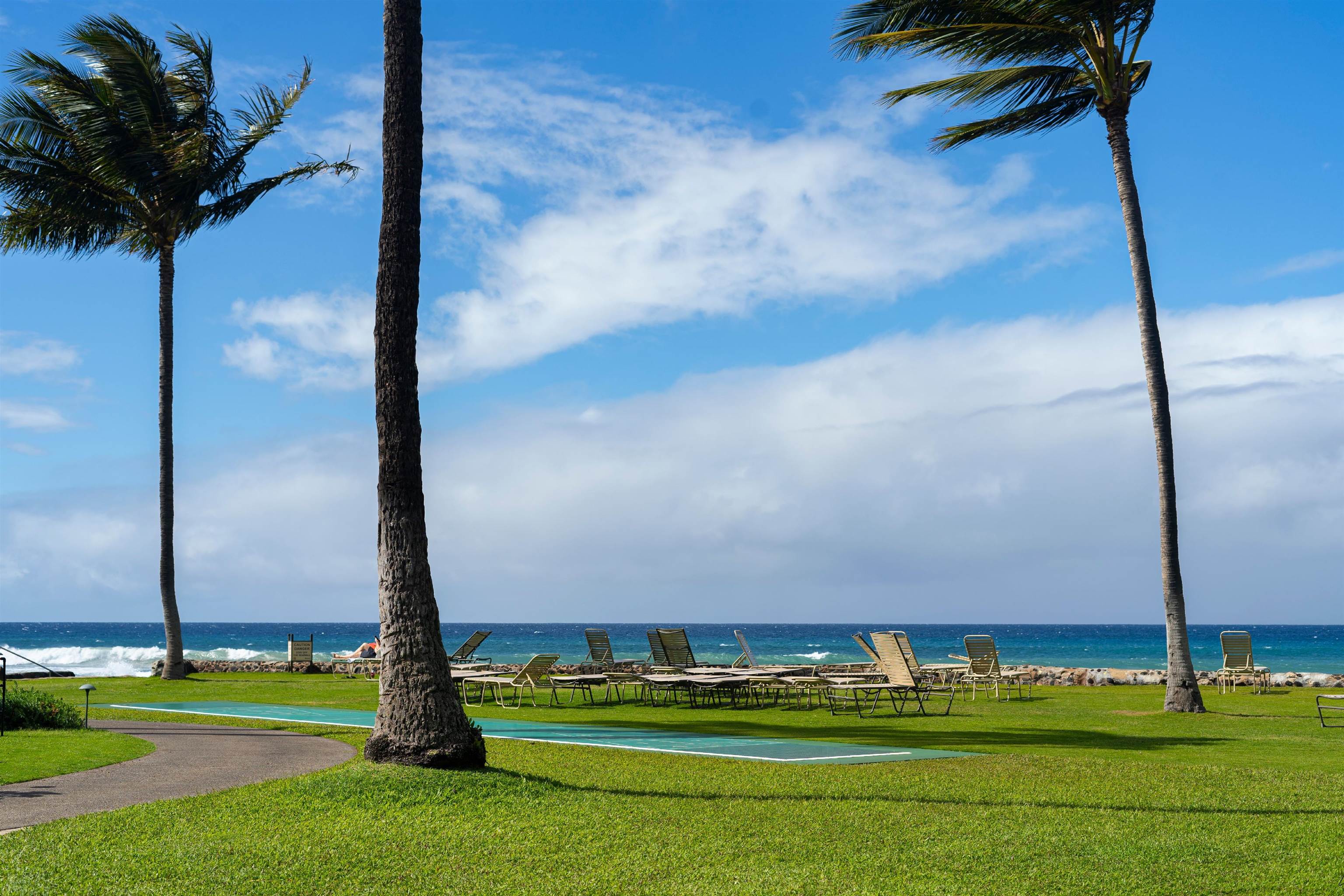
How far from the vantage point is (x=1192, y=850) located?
5.68 metres

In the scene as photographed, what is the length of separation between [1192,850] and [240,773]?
6695 mm

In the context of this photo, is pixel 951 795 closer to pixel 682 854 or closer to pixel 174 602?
pixel 682 854

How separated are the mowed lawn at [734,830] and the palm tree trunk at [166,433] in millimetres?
14374

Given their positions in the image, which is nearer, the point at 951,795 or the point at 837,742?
the point at 951,795

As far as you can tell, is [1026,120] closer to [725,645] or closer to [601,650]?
[601,650]

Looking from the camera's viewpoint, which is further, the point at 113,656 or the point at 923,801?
the point at 113,656

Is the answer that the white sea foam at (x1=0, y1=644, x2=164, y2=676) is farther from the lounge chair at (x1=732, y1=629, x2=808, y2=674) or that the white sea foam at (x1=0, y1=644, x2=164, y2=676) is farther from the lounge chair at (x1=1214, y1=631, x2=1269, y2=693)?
the lounge chair at (x1=1214, y1=631, x2=1269, y2=693)

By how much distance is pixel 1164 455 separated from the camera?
48.0 feet

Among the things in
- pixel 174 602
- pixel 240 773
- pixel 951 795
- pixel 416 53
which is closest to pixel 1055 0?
pixel 416 53

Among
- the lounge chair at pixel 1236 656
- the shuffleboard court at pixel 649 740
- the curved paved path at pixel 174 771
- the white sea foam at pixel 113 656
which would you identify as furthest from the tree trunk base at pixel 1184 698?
the white sea foam at pixel 113 656

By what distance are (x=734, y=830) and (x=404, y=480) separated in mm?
3719

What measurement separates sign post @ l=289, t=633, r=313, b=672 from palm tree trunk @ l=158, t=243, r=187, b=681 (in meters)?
6.22

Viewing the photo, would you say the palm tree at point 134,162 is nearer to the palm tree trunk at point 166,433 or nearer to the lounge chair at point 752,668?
the palm tree trunk at point 166,433

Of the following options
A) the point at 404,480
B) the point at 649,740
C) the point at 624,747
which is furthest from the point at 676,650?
the point at 404,480
